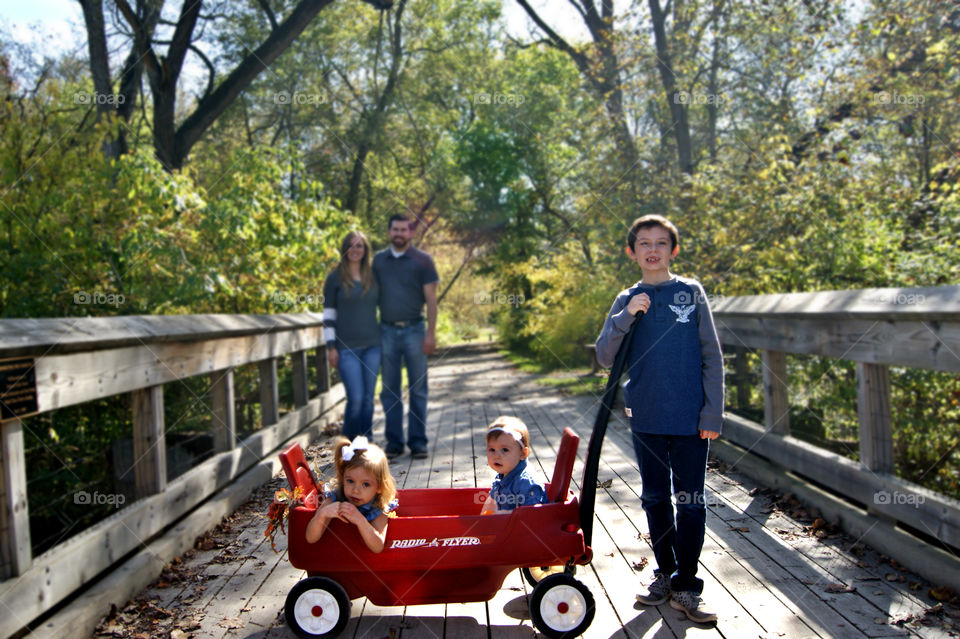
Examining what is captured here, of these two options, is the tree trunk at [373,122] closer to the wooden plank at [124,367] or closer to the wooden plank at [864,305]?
the wooden plank at [124,367]

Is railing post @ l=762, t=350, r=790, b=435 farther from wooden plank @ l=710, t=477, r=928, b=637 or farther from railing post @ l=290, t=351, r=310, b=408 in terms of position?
railing post @ l=290, t=351, r=310, b=408

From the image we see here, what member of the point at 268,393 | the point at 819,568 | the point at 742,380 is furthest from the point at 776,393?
the point at 268,393

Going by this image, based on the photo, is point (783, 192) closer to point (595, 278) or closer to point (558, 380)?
point (558, 380)

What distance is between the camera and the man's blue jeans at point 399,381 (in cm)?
748

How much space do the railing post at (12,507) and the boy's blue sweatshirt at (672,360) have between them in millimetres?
2361

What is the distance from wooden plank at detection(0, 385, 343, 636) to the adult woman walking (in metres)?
1.15

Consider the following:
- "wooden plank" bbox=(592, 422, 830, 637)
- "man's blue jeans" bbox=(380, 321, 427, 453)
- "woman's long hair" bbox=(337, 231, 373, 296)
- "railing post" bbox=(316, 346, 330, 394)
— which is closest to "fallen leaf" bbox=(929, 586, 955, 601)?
"wooden plank" bbox=(592, 422, 830, 637)

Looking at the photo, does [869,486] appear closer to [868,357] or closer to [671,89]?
[868,357]

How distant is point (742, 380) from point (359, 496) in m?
5.47

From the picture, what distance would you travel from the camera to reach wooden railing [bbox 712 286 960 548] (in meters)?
3.90

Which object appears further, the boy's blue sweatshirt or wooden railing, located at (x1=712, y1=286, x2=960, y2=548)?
wooden railing, located at (x1=712, y1=286, x2=960, y2=548)

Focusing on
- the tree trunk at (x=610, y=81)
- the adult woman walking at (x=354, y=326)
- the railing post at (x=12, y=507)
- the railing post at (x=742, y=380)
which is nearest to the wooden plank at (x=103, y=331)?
the railing post at (x=12, y=507)

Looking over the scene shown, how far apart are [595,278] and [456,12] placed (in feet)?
62.5

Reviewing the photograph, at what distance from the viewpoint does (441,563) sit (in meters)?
3.50
